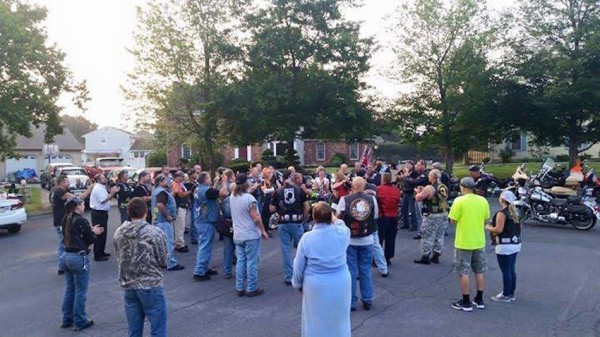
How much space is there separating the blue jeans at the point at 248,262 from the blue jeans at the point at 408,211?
20.7 ft

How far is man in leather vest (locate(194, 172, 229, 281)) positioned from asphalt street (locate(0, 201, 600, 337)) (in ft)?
1.12

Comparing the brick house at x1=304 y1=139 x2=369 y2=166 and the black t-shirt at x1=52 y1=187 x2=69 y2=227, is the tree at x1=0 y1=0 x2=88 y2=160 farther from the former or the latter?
the brick house at x1=304 y1=139 x2=369 y2=166

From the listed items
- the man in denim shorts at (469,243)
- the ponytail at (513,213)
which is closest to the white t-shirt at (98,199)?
the man in denim shorts at (469,243)

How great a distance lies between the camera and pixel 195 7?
87.6 feet

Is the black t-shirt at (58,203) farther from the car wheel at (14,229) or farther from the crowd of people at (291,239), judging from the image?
the car wheel at (14,229)

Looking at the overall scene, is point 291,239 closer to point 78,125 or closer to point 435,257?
point 435,257

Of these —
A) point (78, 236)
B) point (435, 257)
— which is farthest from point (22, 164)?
point (435, 257)

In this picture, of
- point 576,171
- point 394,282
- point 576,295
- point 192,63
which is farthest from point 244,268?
point 192,63

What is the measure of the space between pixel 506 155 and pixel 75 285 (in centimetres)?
3950

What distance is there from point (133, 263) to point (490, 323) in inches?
170

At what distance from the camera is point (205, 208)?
8.52 metres

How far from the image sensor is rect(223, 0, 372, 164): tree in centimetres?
2555

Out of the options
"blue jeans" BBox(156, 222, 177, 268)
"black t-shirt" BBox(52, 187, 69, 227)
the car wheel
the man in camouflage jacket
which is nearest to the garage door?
the car wheel

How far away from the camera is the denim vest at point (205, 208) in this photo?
27.8 feet
